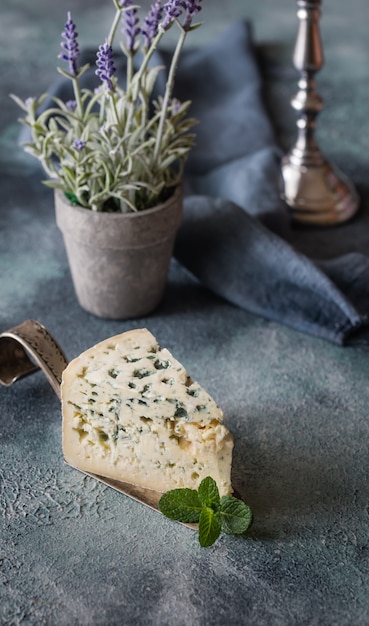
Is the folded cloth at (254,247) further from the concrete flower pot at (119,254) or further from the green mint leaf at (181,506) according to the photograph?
the green mint leaf at (181,506)

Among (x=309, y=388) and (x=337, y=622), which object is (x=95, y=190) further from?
(x=337, y=622)

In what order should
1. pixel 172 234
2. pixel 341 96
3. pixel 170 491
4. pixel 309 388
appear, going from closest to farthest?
pixel 170 491, pixel 309 388, pixel 172 234, pixel 341 96

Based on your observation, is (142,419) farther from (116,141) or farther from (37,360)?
(116,141)

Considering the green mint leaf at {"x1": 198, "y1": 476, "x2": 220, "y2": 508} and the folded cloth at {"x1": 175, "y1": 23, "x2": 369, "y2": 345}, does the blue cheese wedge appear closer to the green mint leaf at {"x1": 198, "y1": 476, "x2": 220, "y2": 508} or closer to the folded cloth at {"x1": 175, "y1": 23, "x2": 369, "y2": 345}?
the green mint leaf at {"x1": 198, "y1": 476, "x2": 220, "y2": 508}

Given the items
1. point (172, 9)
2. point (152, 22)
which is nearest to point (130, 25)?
point (152, 22)

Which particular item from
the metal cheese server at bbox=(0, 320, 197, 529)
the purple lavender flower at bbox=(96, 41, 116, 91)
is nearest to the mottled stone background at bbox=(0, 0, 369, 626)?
the metal cheese server at bbox=(0, 320, 197, 529)

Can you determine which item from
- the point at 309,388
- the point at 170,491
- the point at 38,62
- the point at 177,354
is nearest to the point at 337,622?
the point at 170,491
